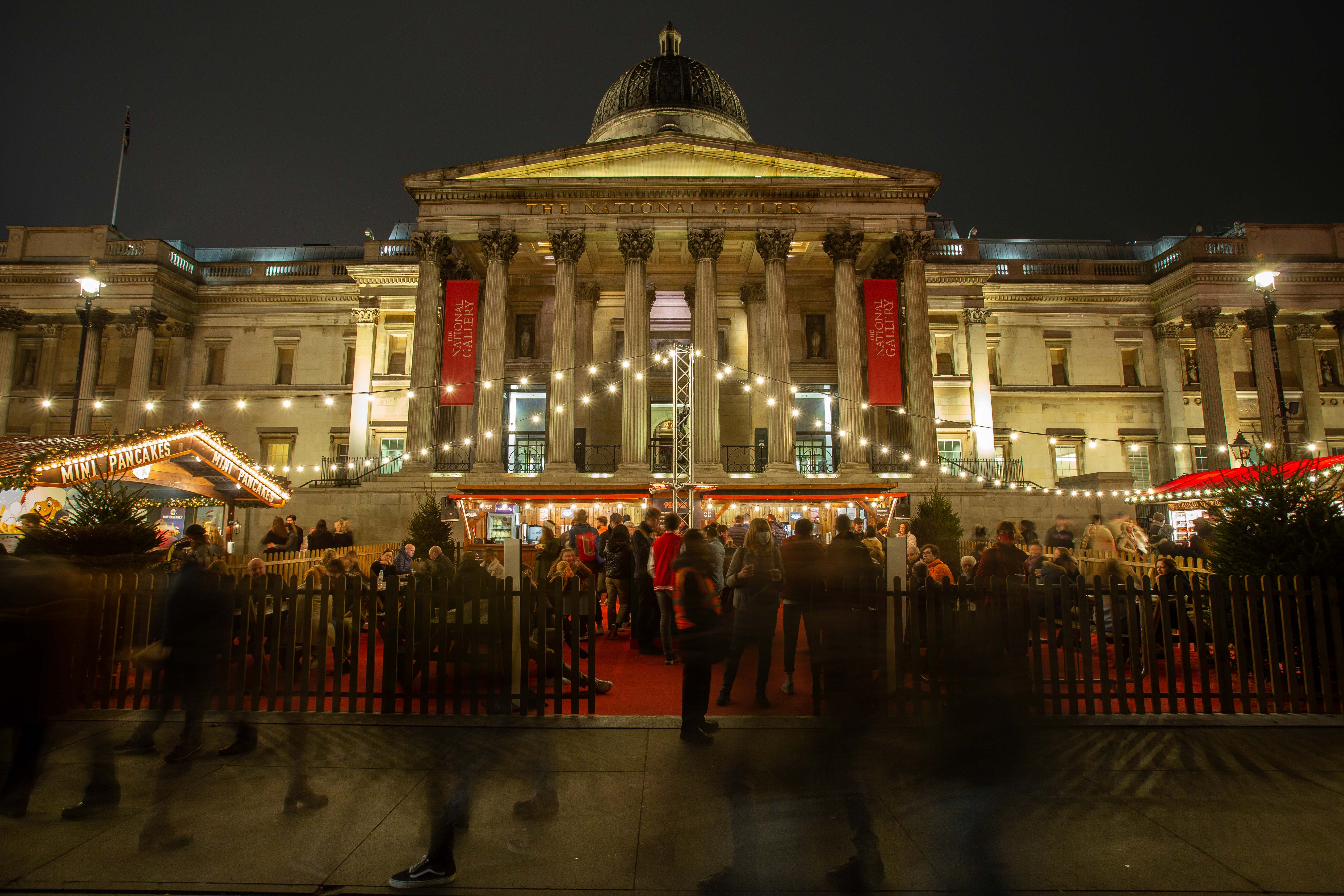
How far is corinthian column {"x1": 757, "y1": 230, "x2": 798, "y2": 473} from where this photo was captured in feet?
82.6

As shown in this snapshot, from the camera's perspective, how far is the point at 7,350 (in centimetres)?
3341

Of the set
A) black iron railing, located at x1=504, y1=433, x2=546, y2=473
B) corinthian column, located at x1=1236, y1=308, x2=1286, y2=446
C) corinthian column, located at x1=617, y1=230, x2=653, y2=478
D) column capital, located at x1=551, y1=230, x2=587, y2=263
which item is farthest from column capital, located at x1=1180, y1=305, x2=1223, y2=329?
black iron railing, located at x1=504, y1=433, x2=546, y2=473

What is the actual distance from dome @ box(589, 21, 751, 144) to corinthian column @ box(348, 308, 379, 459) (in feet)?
49.9

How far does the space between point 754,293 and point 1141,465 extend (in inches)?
864

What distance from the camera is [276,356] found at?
1399 inches

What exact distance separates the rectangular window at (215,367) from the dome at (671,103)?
2307cm

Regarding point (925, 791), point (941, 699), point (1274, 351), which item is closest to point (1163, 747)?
point (941, 699)

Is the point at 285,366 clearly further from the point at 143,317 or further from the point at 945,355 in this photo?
the point at 945,355

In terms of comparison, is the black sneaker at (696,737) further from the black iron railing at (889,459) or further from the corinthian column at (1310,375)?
the corinthian column at (1310,375)

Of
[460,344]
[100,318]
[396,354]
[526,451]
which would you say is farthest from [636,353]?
[100,318]

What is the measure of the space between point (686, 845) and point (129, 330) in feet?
131

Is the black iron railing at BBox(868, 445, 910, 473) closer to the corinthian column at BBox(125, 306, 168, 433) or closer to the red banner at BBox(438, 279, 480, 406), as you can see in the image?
the red banner at BBox(438, 279, 480, 406)

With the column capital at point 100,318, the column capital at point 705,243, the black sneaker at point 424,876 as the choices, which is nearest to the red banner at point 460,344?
the column capital at point 705,243

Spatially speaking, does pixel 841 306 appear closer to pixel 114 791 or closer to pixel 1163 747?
pixel 1163 747
